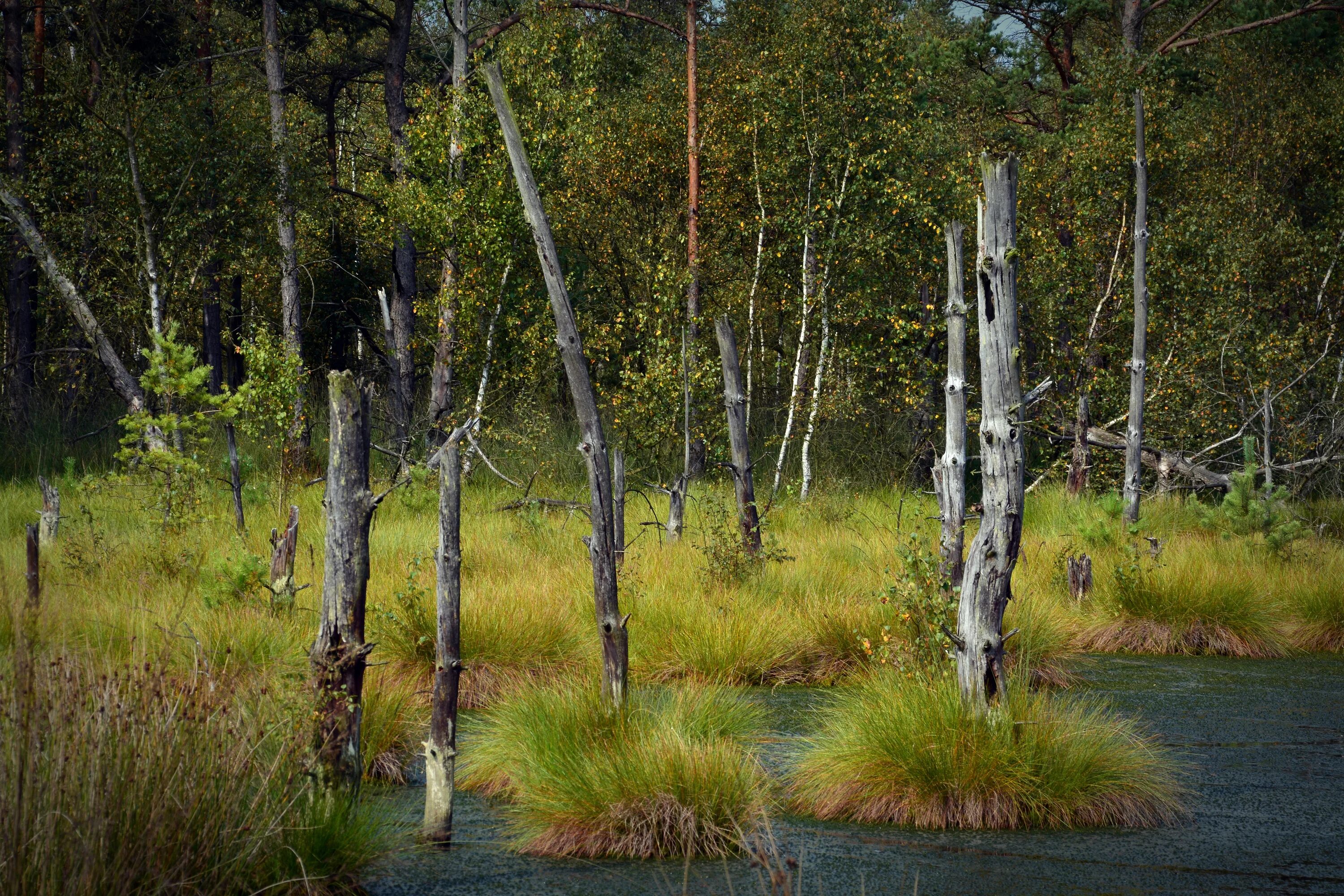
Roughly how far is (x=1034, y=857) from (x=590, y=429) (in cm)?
295

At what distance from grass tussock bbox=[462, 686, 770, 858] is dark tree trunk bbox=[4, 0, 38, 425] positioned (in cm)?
1370

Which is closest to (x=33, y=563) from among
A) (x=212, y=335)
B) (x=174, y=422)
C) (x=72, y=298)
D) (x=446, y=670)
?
(x=174, y=422)

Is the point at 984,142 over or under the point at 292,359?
over

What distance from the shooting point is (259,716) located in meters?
4.27

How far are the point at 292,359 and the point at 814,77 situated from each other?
29.9 ft

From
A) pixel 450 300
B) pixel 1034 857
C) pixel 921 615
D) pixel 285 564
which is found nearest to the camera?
pixel 1034 857

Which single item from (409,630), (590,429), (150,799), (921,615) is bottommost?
(409,630)

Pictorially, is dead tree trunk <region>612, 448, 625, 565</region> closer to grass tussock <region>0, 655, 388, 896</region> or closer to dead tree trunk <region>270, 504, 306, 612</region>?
dead tree trunk <region>270, 504, 306, 612</region>

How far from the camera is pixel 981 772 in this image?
5371 mm

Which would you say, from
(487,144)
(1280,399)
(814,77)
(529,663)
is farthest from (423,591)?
(1280,399)

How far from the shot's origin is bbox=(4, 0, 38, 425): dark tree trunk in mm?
16562

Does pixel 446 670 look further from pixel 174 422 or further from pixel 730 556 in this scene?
pixel 174 422

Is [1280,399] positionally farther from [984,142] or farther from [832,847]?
[832,847]

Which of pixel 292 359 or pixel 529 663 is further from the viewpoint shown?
pixel 292 359
